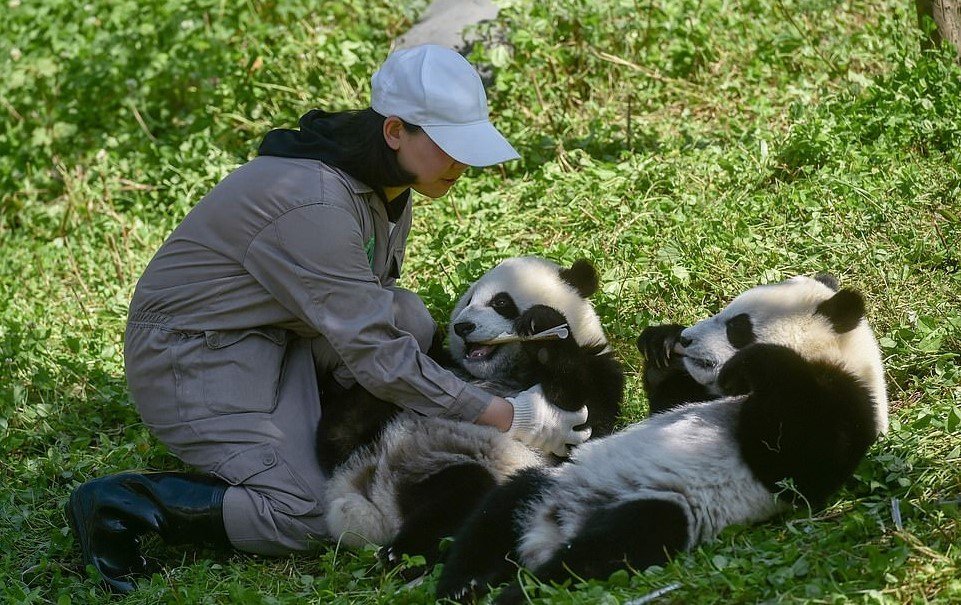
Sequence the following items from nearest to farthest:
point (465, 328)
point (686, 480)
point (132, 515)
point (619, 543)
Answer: point (619, 543), point (686, 480), point (132, 515), point (465, 328)

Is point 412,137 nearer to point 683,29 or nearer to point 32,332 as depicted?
point 32,332

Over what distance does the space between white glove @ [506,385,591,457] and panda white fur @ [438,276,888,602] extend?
33 centimetres

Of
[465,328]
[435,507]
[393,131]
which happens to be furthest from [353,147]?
[435,507]

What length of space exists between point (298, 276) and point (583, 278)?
1342mm

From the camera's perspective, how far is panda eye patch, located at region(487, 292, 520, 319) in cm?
465

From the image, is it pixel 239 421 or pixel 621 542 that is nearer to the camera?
pixel 621 542

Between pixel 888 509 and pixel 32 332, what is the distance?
4.90 metres

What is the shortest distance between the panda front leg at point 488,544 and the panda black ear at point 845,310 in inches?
47.5

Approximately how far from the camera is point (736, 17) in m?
7.88

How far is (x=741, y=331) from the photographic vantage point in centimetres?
412

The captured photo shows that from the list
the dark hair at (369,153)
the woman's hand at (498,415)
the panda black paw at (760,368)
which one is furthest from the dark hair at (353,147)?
the panda black paw at (760,368)

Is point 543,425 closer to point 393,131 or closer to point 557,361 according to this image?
point 557,361

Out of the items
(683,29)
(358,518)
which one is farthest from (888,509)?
(683,29)

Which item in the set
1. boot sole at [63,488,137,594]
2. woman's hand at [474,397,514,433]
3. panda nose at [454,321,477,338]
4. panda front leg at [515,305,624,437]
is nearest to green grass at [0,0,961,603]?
boot sole at [63,488,137,594]
